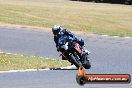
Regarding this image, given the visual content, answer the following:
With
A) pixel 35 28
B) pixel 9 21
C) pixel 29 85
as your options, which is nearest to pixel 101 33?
pixel 35 28

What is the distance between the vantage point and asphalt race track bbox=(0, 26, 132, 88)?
48.4 feet

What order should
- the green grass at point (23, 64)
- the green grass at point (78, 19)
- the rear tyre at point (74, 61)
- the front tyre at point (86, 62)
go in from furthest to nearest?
the green grass at point (78, 19), the green grass at point (23, 64), the front tyre at point (86, 62), the rear tyre at point (74, 61)

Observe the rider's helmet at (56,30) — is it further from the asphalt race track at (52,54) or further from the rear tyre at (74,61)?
the asphalt race track at (52,54)

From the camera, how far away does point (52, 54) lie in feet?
80.7

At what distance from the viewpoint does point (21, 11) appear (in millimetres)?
53281

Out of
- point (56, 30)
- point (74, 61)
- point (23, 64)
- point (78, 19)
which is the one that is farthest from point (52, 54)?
point (78, 19)

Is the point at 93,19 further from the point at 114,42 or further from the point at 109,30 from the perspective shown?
the point at 114,42

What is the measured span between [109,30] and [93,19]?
740 cm

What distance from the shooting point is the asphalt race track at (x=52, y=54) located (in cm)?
1475

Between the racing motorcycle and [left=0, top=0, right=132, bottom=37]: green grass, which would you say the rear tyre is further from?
[left=0, top=0, right=132, bottom=37]: green grass

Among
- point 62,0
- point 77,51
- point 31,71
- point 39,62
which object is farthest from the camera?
point 62,0

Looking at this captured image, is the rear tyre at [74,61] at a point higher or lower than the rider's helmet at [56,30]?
lower

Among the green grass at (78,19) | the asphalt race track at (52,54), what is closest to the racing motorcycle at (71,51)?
the asphalt race track at (52,54)

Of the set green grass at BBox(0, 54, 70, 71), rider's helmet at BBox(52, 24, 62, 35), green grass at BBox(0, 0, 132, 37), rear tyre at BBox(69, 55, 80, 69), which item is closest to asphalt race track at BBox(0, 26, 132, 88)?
green grass at BBox(0, 54, 70, 71)
